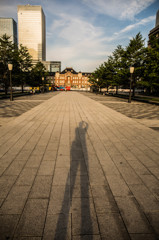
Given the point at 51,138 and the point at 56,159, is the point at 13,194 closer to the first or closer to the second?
the point at 56,159

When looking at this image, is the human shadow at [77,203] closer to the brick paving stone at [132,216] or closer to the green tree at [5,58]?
the brick paving stone at [132,216]

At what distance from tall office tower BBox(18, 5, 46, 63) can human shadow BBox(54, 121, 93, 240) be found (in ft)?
588

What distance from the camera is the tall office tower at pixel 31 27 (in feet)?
523

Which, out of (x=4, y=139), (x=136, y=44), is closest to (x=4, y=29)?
(x=136, y=44)

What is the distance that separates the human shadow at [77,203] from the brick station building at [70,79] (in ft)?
413

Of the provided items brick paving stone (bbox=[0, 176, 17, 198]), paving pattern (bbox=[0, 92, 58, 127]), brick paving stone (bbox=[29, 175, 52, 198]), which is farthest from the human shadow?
paving pattern (bbox=[0, 92, 58, 127])

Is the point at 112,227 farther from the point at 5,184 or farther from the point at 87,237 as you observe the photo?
the point at 5,184

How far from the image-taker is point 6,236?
1990 millimetres

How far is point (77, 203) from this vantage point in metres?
2.61

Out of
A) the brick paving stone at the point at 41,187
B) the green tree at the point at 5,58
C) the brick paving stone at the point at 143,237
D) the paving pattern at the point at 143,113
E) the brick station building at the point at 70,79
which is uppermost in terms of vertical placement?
the brick station building at the point at 70,79

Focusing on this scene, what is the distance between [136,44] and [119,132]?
23.7 meters

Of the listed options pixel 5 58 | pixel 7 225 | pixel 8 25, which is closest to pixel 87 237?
pixel 7 225

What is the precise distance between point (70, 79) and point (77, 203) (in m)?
130

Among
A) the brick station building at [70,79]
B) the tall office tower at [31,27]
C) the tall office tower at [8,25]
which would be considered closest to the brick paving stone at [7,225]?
the brick station building at [70,79]
